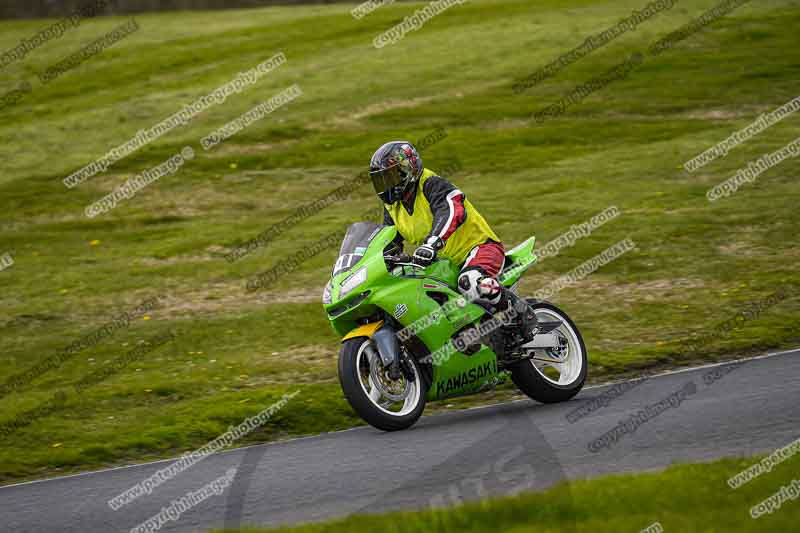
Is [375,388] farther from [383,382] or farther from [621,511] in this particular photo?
[621,511]

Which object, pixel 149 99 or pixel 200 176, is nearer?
pixel 200 176

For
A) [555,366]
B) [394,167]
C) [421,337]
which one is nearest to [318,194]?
[555,366]

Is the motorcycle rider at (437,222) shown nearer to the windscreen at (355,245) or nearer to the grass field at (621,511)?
the windscreen at (355,245)

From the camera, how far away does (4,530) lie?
7086 mm

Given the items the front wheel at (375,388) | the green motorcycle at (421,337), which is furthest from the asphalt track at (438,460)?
the green motorcycle at (421,337)

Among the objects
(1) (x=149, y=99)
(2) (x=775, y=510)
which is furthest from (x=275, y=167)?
(2) (x=775, y=510)

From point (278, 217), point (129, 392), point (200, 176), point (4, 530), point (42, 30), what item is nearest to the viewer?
point (4, 530)

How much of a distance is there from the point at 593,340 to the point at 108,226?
13533 millimetres

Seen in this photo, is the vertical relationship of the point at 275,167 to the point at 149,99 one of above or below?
below

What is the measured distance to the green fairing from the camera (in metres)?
8.52

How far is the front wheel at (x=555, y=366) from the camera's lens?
30.2 ft

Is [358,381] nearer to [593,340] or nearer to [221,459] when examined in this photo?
[221,459]

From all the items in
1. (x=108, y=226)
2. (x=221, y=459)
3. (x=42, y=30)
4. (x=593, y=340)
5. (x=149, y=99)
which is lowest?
(x=593, y=340)

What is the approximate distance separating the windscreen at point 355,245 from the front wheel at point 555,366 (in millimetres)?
1634
